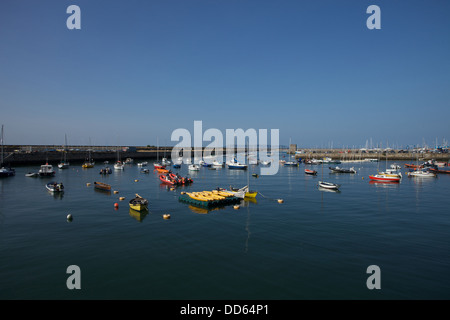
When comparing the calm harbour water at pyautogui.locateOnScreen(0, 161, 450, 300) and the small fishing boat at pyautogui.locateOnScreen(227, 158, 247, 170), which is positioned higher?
the small fishing boat at pyautogui.locateOnScreen(227, 158, 247, 170)

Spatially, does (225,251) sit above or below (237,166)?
below

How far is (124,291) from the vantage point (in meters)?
16.8

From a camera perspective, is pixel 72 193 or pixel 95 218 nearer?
pixel 95 218

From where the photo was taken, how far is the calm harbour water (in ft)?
56.4

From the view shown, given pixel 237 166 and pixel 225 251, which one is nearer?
pixel 225 251

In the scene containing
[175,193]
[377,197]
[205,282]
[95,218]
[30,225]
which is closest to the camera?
[205,282]

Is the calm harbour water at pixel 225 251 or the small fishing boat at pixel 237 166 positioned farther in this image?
the small fishing boat at pixel 237 166

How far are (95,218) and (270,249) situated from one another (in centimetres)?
2318

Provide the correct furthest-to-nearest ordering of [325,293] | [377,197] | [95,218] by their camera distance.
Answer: [377,197] < [95,218] < [325,293]

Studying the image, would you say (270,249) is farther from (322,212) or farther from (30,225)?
(30,225)

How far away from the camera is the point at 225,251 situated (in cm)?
2331

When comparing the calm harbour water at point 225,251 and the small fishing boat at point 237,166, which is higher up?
the small fishing boat at point 237,166

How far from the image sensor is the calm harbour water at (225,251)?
17.2 meters

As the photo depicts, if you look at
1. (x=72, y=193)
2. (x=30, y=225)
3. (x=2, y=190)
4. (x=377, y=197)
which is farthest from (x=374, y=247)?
(x=2, y=190)
